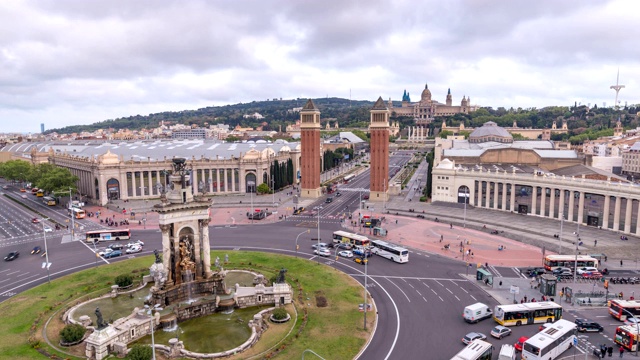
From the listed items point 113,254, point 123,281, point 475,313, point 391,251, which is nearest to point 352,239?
point 391,251

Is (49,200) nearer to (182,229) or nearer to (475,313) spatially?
(182,229)

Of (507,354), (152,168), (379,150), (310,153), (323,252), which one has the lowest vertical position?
(323,252)

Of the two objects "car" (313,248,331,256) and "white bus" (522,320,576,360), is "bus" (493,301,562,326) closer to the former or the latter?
"white bus" (522,320,576,360)

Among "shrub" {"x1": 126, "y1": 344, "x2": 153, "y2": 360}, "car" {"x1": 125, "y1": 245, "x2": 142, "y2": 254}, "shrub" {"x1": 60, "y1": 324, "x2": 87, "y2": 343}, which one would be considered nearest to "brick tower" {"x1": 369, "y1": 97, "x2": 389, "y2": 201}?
"car" {"x1": 125, "y1": 245, "x2": 142, "y2": 254}

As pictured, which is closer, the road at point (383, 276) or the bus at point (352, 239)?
the road at point (383, 276)

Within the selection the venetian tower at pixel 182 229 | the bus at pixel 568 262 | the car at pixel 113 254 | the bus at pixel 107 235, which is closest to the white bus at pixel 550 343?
the bus at pixel 568 262

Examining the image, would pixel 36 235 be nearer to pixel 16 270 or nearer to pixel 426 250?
pixel 16 270

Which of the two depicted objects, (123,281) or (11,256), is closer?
(123,281)

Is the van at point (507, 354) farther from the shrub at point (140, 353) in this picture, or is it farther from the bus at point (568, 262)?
the bus at point (568, 262)
